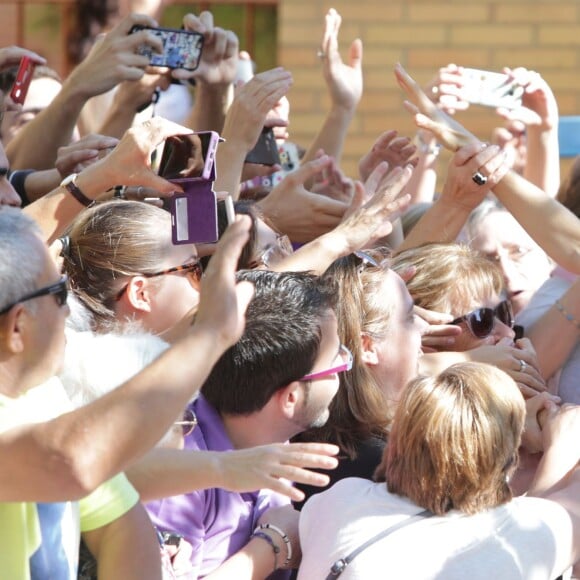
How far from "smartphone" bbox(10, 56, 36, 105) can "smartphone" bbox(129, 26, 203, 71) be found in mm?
333

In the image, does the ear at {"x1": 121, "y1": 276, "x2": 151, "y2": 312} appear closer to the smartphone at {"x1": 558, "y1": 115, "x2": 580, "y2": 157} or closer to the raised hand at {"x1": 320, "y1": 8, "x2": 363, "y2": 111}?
the raised hand at {"x1": 320, "y1": 8, "x2": 363, "y2": 111}

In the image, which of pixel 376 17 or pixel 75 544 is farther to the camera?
pixel 376 17

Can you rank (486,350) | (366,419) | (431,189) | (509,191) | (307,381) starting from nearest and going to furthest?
1. (307,381)
2. (366,419)
3. (486,350)
4. (509,191)
5. (431,189)

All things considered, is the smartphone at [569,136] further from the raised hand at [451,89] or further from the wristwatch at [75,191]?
the wristwatch at [75,191]

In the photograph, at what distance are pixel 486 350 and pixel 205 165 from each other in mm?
1072

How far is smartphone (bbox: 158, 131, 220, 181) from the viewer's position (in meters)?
2.49

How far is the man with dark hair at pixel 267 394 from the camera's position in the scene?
2.52m

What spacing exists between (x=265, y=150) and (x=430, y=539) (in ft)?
5.99

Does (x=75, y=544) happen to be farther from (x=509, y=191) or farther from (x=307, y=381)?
(x=509, y=191)

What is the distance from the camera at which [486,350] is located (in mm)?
3176

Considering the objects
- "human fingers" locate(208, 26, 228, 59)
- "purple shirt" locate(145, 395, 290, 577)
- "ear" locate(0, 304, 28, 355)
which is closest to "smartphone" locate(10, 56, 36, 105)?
"human fingers" locate(208, 26, 228, 59)

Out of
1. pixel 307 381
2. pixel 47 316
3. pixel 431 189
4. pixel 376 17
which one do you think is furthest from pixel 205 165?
pixel 376 17

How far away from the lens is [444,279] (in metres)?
3.42

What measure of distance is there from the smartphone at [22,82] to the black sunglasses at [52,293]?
181 centimetres
